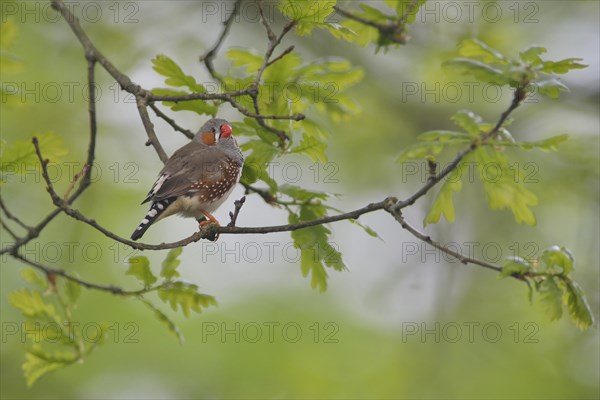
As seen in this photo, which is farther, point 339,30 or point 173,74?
point 173,74

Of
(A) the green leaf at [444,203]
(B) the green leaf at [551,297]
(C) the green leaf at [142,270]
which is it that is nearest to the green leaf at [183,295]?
(C) the green leaf at [142,270]

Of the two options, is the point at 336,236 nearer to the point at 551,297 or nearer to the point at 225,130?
the point at 225,130

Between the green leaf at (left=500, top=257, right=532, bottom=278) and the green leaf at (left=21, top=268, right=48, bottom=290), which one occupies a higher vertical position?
the green leaf at (left=500, top=257, right=532, bottom=278)

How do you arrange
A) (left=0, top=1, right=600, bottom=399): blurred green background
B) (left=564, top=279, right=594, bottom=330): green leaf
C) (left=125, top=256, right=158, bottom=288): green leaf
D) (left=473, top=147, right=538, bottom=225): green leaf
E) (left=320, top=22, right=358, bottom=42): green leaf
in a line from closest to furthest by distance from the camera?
(left=564, top=279, right=594, bottom=330): green leaf < (left=473, top=147, right=538, bottom=225): green leaf < (left=320, top=22, right=358, bottom=42): green leaf < (left=125, top=256, right=158, bottom=288): green leaf < (left=0, top=1, right=600, bottom=399): blurred green background

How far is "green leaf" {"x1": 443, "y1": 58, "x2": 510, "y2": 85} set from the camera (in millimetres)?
3871

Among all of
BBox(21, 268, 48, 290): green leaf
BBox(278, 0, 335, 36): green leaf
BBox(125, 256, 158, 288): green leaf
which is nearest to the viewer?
BBox(278, 0, 335, 36): green leaf

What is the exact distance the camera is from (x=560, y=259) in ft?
13.3

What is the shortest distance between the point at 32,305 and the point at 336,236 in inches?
224

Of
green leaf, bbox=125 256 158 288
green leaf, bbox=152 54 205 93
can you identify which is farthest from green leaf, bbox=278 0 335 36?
green leaf, bbox=125 256 158 288

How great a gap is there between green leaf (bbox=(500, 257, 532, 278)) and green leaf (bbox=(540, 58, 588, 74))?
99 cm

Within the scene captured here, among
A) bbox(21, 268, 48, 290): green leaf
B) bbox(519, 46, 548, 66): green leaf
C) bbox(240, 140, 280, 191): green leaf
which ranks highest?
bbox(519, 46, 548, 66): green leaf

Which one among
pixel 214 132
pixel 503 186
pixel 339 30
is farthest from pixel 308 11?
pixel 214 132

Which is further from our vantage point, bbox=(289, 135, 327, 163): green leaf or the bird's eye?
the bird's eye

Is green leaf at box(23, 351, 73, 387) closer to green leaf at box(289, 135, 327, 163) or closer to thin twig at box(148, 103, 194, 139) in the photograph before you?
thin twig at box(148, 103, 194, 139)
